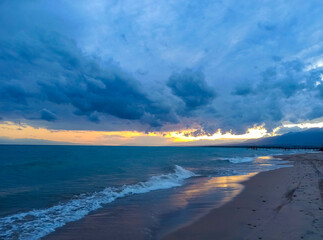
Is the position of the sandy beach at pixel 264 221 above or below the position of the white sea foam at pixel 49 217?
above

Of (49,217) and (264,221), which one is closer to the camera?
(264,221)

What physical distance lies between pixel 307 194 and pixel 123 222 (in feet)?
30.1

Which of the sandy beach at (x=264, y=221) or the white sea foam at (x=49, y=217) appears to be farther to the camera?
the white sea foam at (x=49, y=217)

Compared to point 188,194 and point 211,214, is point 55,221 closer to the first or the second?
point 211,214

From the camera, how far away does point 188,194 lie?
13516mm

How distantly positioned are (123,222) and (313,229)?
6.26m

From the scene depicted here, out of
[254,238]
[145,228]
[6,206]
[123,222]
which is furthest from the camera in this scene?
[6,206]

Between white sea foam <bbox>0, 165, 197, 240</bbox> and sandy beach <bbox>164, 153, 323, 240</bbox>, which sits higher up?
sandy beach <bbox>164, 153, 323, 240</bbox>

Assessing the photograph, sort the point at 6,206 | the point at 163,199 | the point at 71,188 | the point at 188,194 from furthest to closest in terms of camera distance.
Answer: the point at 71,188 < the point at 188,194 < the point at 163,199 < the point at 6,206

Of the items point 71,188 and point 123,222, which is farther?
point 71,188

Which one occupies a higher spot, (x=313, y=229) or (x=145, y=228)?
(x=313, y=229)

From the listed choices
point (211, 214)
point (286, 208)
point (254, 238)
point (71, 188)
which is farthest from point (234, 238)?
point (71, 188)

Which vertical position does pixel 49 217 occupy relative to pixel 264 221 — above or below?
below

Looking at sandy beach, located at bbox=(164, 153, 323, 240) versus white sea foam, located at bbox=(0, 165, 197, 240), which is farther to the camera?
white sea foam, located at bbox=(0, 165, 197, 240)
